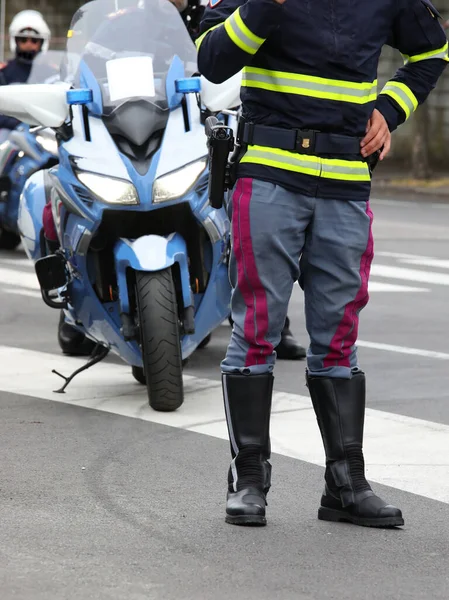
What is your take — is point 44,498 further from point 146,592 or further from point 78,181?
point 78,181

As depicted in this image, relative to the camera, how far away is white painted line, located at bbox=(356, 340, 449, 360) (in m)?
8.20

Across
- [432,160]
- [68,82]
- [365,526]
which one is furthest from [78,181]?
[432,160]

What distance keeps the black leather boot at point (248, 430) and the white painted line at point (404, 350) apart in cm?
339

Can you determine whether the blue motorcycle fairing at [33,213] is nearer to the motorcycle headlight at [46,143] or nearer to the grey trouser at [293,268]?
the grey trouser at [293,268]

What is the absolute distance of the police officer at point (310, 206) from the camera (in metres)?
4.71

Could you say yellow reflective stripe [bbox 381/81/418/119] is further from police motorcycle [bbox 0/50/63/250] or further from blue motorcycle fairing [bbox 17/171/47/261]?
police motorcycle [bbox 0/50/63/250]

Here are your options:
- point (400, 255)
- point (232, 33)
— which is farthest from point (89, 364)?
point (400, 255)

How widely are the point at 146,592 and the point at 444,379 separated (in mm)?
3723

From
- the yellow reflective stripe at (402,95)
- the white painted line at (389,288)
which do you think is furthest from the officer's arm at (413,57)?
the white painted line at (389,288)

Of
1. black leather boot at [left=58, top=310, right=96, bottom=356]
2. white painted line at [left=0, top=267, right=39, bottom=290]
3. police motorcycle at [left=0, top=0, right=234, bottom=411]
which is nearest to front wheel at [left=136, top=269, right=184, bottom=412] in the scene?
police motorcycle at [left=0, top=0, right=234, bottom=411]

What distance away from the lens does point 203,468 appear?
18.1 ft

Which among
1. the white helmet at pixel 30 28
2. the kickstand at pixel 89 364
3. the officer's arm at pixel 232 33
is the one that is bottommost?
the white helmet at pixel 30 28

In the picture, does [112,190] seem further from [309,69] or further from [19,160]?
Result: [19,160]

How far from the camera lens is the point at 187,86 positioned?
22.3 ft
